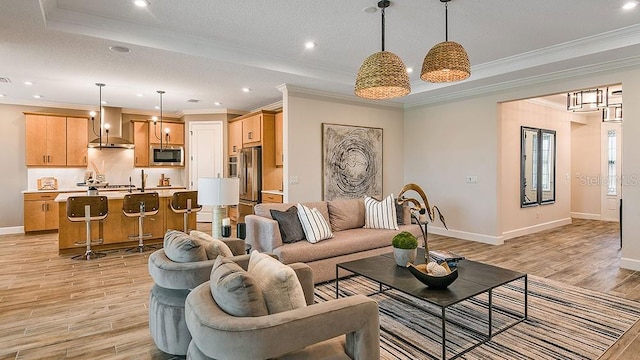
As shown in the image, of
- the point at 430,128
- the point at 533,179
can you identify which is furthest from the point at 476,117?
the point at 533,179

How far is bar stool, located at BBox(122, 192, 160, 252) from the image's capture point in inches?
205

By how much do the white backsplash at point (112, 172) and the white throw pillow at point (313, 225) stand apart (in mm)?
5659

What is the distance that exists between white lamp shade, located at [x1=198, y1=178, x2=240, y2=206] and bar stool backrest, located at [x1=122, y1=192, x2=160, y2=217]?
2.51m

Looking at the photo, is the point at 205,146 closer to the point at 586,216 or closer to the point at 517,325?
the point at 517,325

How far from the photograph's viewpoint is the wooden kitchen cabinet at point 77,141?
7391 millimetres

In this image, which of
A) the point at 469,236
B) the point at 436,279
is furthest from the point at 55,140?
the point at 469,236

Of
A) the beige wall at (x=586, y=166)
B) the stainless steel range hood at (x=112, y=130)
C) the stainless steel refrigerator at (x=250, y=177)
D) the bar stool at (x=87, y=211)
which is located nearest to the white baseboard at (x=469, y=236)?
the stainless steel refrigerator at (x=250, y=177)

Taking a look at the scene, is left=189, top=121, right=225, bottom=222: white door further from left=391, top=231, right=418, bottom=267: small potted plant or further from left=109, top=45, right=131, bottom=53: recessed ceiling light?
left=391, top=231, right=418, bottom=267: small potted plant

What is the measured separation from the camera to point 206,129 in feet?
26.9

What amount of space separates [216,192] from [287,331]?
2132 mm

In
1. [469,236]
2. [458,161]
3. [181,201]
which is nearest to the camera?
[181,201]

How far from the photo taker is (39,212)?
268 inches

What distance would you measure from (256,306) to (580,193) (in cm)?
1010

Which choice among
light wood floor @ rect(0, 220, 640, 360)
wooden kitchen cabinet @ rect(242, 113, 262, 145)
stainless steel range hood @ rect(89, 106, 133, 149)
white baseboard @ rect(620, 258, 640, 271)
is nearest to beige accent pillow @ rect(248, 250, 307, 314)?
light wood floor @ rect(0, 220, 640, 360)
